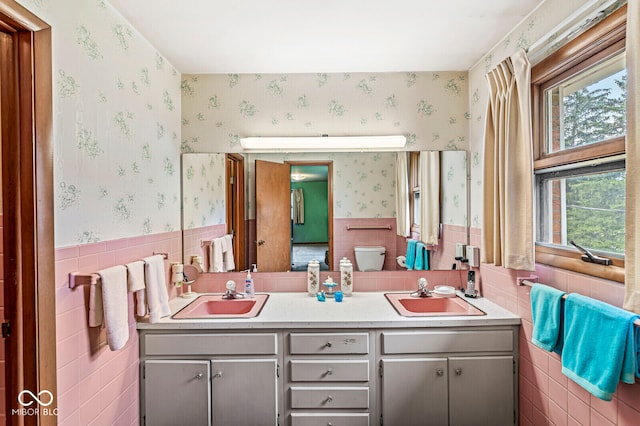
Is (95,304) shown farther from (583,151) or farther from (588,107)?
(588,107)

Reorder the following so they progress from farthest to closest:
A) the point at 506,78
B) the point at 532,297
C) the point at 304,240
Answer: the point at 304,240 → the point at 506,78 → the point at 532,297

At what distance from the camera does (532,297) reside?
1573 millimetres

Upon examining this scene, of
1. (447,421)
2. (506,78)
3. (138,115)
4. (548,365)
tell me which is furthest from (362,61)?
(447,421)

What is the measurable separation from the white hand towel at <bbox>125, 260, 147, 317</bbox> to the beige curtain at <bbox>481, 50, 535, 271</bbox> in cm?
180

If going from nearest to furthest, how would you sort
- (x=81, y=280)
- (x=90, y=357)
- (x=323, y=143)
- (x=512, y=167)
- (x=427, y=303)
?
(x=81, y=280) → (x=90, y=357) → (x=512, y=167) → (x=427, y=303) → (x=323, y=143)

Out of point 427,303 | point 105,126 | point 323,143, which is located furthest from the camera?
point 323,143

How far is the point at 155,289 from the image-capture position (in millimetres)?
1728

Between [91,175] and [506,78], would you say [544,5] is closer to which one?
[506,78]

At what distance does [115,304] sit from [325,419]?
1.18 metres

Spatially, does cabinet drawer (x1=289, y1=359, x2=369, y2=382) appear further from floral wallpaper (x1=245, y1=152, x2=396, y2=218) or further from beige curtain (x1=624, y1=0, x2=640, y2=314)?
beige curtain (x1=624, y1=0, x2=640, y2=314)

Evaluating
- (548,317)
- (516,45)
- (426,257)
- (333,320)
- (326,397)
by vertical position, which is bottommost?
(326,397)

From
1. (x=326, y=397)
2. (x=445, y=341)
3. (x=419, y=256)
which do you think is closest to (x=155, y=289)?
(x=326, y=397)

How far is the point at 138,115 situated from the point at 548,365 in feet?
7.84

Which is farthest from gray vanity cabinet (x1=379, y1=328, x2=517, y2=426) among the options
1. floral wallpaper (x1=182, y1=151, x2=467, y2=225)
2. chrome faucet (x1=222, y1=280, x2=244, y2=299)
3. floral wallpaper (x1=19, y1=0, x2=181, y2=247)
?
floral wallpaper (x1=19, y1=0, x2=181, y2=247)
